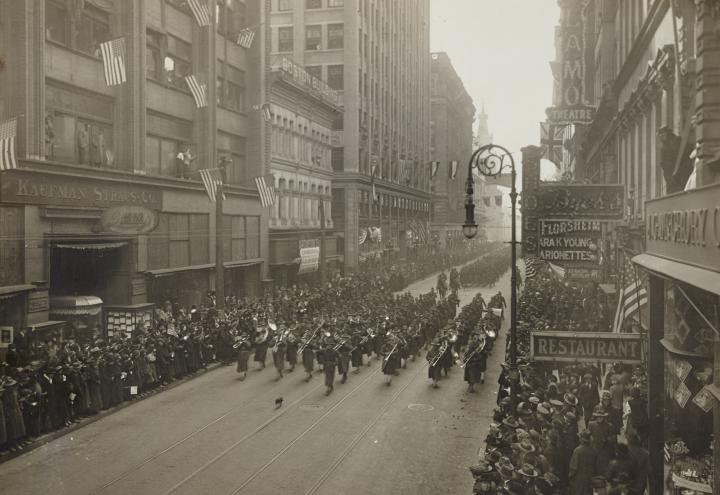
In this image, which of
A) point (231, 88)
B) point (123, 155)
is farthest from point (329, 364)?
point (231, 88)

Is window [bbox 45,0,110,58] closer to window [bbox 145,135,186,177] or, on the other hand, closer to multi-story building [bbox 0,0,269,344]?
multi-story building [bbox 0,0,269,344]

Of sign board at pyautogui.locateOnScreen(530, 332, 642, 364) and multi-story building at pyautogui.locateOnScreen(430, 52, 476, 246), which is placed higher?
multi-story building at pyautogui.locateOnScreen(430, 52, 476, 246)

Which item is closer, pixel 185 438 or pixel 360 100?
pixel 185 438

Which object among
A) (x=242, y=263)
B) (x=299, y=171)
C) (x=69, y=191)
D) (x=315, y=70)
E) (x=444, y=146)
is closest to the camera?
(x=69, y=191)

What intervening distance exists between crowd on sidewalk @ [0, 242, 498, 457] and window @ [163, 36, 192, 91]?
1122cm

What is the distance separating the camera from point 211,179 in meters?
32.5

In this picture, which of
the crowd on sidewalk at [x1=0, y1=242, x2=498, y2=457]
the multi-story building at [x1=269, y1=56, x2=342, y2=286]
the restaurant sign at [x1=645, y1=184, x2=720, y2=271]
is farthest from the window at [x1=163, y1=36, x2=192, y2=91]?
the restaurant sign at [x1=645, y1=184, x2=720, y2=271]

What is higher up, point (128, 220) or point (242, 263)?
point (128, 220)

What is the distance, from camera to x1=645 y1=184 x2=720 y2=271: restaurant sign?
25.2 ft

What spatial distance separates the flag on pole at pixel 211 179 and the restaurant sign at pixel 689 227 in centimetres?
2380

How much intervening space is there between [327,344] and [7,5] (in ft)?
49.8

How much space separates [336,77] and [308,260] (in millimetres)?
26119

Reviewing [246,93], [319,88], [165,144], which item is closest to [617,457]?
[165,144]

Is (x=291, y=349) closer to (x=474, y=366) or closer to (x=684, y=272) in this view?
(x=474, y=366)
